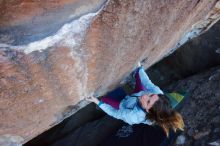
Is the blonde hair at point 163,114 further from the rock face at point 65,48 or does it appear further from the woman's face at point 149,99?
the rock face at point 65,48

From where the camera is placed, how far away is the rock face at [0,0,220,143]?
1.25m

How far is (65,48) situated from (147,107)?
2.69ft

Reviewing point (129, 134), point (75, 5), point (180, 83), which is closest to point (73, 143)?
point (129, 134)

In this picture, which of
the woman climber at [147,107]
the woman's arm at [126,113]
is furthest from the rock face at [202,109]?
the woman's arm at [126,113]

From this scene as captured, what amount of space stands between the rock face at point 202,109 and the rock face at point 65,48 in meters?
0.94

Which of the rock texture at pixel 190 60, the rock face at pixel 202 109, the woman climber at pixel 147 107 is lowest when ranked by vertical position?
the rock face at pixel 202 109

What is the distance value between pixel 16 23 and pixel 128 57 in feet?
2.58

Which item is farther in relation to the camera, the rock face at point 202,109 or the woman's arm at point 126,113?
the rock face at point 202,109

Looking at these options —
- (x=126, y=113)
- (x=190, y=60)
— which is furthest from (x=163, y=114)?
(x=190, y=60)

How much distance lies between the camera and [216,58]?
123 inches

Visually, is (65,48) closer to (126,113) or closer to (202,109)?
(126,113)

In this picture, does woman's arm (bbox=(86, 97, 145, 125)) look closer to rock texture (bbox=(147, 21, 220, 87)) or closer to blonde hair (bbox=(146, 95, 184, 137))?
blonde hair (bbox=(146, 95, 184, 137))

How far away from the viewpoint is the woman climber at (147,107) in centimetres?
201

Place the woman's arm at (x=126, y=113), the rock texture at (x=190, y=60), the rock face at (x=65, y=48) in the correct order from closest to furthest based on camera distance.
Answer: the rock face at (x=65, y=48)
the woman's arm at (x=126, y=113)
the rock texture at (x=190, y=60)
